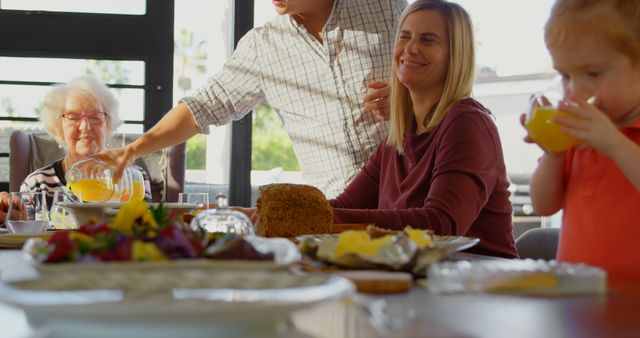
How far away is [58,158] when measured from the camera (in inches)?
196

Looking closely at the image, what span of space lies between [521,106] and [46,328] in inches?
228

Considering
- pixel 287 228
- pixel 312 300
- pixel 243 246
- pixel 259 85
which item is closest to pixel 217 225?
pixel 287 228

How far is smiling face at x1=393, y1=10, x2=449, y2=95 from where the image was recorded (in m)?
2.53

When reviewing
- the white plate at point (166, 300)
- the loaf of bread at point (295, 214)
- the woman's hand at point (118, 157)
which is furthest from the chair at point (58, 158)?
the white plate at point (166, 300)

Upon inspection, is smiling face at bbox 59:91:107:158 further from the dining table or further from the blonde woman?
the dining table

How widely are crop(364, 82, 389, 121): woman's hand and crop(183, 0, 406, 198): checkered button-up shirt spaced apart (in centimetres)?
11

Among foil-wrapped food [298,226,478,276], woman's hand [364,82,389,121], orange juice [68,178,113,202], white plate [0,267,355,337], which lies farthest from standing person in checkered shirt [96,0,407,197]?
white plate [0,267,355,337]

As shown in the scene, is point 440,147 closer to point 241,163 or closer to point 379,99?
point 379,99

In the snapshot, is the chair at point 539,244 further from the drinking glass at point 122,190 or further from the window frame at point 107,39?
the window frame at point 107,39

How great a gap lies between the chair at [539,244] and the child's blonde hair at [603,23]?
0.95 meters

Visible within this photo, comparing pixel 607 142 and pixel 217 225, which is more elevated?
pixel 607 142

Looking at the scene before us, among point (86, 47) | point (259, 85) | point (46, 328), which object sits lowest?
point (46, 328)

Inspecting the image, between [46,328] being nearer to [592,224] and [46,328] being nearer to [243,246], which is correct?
[243,246]

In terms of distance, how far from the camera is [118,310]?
0.76 meters
